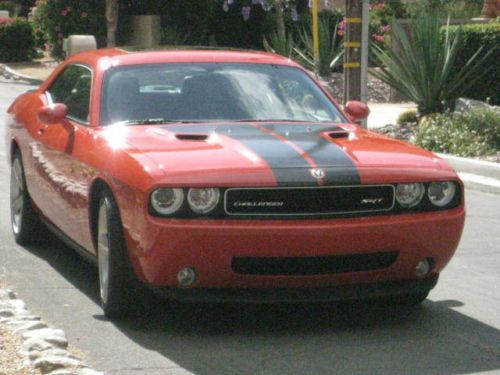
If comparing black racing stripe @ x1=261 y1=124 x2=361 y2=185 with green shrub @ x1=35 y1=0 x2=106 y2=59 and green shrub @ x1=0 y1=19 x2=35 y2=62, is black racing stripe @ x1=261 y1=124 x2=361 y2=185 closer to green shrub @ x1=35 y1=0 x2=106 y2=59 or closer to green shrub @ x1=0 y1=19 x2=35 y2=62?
green shrub @ x1=35 y1=0 x2=106 y2=59

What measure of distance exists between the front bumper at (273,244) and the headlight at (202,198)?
0.08 metres

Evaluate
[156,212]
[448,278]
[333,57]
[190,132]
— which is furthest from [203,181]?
[333,57]

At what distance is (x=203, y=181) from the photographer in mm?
6539

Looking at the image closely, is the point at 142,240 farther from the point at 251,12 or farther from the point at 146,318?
the point at 251,12

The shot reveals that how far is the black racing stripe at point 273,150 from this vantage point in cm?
662

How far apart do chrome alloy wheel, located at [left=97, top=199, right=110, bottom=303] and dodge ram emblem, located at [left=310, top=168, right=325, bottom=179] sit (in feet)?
3.79

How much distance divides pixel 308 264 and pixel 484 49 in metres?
13.4

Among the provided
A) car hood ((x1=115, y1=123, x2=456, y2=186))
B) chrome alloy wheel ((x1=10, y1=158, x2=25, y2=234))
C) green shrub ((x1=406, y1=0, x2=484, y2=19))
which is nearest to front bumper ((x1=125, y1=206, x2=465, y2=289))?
car hood ((x1=115, y1=123, x2=456, y2=186))

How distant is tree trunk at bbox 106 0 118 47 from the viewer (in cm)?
3453

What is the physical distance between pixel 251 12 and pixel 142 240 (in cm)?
3142

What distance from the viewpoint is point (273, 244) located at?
A: 6.54m

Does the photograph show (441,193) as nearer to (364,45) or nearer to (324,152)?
(324,152)

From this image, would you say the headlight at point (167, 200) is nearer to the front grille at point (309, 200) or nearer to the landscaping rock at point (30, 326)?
the front grille at point (309, 200)

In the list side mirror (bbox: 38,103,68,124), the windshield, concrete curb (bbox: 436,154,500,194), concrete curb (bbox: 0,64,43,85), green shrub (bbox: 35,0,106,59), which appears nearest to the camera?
the windshield
